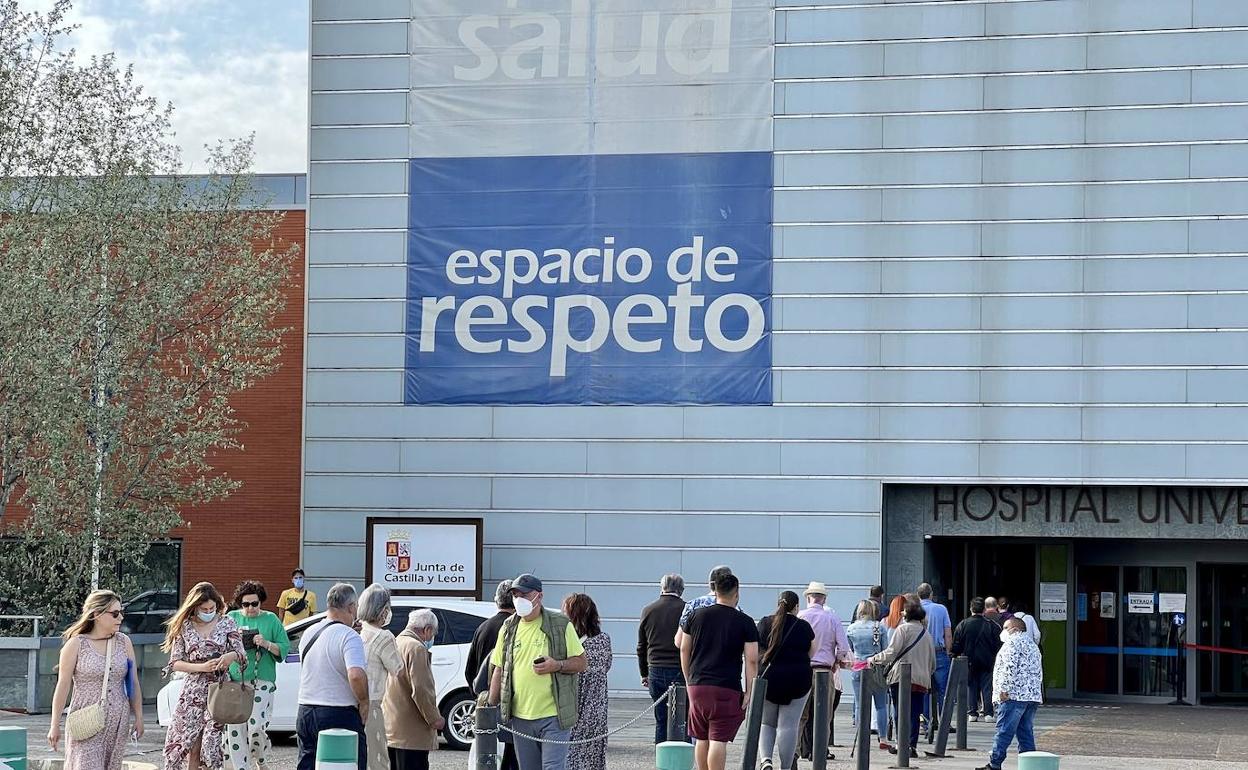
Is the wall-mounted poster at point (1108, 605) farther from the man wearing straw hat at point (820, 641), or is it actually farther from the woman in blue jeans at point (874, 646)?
the man wearing straw hat at point (820, 641)

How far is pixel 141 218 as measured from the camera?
76.9 feet

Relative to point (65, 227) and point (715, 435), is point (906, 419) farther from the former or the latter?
point (65, 227)

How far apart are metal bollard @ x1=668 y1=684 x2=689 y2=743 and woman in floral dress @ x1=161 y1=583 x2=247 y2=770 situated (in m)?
3.25

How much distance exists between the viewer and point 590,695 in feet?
39.2

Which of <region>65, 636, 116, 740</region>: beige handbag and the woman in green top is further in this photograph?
the woman in green top

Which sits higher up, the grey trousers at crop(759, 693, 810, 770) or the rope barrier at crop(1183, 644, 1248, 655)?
the grey trousers at crop(759, 693, 810, 770)

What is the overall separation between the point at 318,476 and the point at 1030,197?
35.8 feet

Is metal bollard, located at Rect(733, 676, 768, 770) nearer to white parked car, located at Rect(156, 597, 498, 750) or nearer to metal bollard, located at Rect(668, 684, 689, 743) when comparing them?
metal bollard, located at Rect(668, 684, 689, 743)

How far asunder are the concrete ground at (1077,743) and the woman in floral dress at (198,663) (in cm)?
302

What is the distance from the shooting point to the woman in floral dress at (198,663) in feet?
41.1

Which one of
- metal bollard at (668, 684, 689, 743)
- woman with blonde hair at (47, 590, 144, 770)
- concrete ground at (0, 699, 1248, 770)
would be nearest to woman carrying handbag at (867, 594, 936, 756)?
concrete ground at (0, 699, 1248, 770)

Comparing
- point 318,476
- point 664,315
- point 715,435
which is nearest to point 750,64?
point 664,315

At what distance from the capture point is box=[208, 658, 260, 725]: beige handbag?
12469 mm

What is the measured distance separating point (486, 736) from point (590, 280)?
14.5 m
